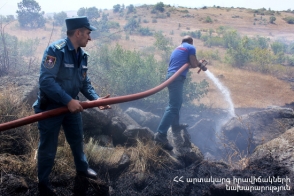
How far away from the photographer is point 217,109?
7977 millimetres

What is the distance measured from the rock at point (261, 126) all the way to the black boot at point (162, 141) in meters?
1.72

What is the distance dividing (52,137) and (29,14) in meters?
26.3

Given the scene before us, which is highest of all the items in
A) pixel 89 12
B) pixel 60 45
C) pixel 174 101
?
pixel 89 12

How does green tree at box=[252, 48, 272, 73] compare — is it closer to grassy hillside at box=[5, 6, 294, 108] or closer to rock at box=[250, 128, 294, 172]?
grassy hillside at box=[5, 6, 294, 108]

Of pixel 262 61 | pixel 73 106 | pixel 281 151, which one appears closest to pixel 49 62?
pixel 73 106

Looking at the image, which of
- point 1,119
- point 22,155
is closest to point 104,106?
point 22,155

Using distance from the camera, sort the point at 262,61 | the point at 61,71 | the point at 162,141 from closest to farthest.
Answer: the point at 61,71 < the point at 162,141 < the point at 262,61

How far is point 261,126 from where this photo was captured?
5246mm

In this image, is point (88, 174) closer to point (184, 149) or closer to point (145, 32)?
point (184, 149)

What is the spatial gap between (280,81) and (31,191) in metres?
11.2

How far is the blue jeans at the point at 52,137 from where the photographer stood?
2.63 metres

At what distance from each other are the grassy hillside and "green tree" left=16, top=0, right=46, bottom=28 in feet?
3.44

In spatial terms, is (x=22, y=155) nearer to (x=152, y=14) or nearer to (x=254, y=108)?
(x=254, y=108)

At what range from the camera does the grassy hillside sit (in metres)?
9.06
